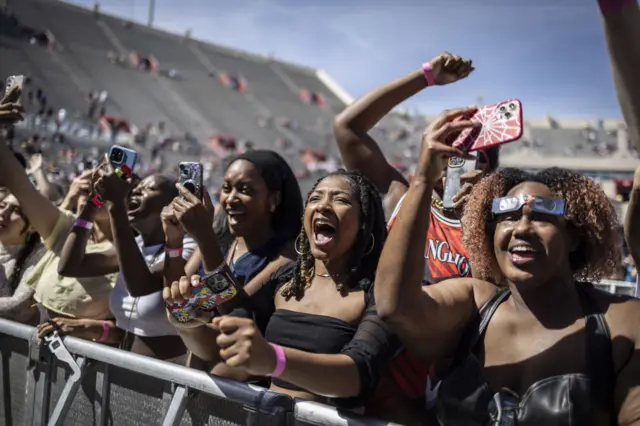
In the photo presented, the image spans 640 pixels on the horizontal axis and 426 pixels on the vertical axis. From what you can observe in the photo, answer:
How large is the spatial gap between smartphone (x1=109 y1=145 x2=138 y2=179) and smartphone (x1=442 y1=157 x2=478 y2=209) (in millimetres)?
1357

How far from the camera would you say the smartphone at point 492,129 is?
1.64 metres

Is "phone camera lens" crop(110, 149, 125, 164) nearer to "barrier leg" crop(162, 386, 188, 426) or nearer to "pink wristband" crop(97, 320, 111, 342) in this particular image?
"pink wristband" crop(97, 320, 111, 342)

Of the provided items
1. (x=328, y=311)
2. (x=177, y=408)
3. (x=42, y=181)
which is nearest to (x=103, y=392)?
(x=177, y=408)

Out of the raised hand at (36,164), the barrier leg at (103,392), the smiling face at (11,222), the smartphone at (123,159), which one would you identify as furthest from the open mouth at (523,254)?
the raised hand at (36,164)

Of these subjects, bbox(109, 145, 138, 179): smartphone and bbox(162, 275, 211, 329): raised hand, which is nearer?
bbox(162, 275, 211, 329): raised hand

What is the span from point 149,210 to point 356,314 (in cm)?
155

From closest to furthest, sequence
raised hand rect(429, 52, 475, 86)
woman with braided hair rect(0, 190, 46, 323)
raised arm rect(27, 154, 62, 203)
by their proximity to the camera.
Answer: raised hand rect(429, 52, 475, 86) → woman with braided hair rect(0, 190, 46, 323) → raised arm rect(27, 154, 62, 203)

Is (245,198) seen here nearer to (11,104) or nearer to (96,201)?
(96,201)

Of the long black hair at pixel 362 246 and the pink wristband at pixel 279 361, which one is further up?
the long black hair at pixel 362 246

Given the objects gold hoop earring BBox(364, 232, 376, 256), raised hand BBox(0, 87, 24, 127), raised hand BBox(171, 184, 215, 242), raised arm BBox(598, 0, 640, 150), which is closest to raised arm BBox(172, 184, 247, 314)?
raised hand BBox(171, 184, 215, 242)

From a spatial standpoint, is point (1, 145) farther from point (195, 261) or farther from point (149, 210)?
point (195, 261)

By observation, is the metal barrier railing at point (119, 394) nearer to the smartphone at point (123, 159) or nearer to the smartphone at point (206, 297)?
the smartphone at point (206, 297)

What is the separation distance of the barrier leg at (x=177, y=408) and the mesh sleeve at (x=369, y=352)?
50cm

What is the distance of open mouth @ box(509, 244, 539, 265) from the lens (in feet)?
5.61
